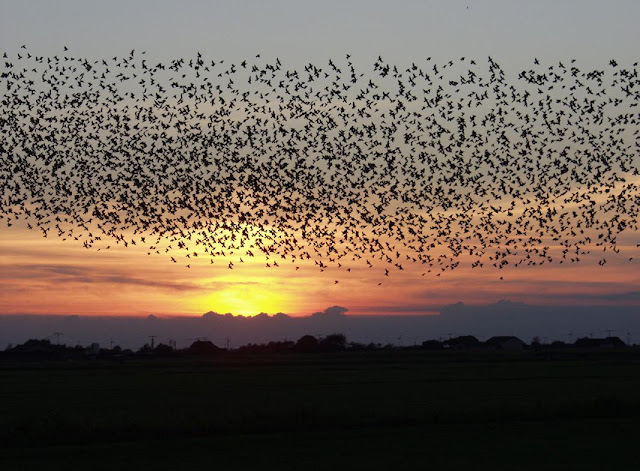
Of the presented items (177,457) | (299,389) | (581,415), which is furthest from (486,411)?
(299,389)

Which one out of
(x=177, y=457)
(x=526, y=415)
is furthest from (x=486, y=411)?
(x=177, y=457)

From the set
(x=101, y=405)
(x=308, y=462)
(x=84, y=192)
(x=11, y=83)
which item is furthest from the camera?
(x=101, y=405)

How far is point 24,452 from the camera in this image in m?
33.0

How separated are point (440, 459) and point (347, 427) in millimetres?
8693

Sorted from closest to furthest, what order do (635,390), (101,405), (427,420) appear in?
(427,420) < (101,405) < (635,390)

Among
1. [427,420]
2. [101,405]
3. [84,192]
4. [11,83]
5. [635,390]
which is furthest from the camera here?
[635,390]

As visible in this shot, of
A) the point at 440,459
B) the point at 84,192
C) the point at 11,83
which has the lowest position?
the point at 440,459

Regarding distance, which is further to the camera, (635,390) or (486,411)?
(635,390)

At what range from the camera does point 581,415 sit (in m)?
42.9

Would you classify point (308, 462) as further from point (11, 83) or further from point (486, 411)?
point (11, 83)

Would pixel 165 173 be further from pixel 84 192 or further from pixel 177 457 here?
pixel 177 457

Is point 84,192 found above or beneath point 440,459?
above

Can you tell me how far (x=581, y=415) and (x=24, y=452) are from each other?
2532cm

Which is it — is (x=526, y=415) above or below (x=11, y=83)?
below
